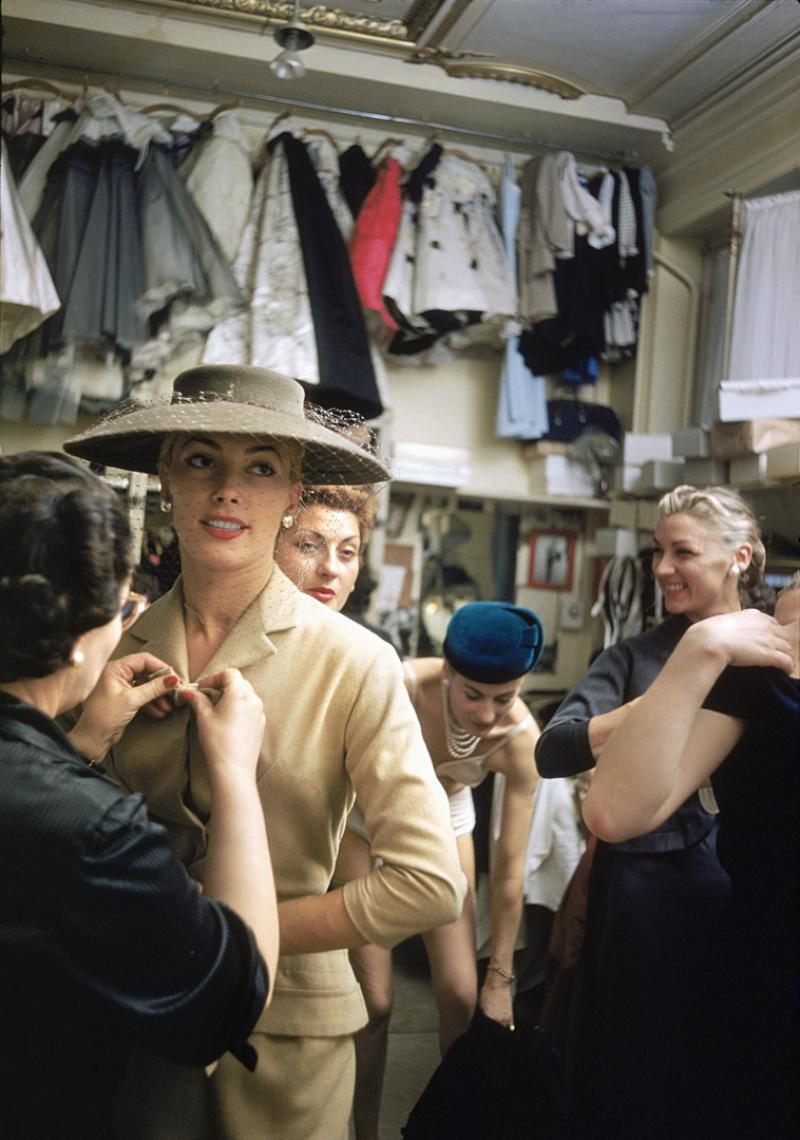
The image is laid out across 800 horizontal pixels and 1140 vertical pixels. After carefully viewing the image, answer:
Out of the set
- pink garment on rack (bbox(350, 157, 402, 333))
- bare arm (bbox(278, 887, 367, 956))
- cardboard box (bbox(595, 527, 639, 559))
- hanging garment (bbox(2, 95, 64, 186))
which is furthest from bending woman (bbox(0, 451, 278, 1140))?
pink garment on rack (bbox(350, 157, 402, 333))

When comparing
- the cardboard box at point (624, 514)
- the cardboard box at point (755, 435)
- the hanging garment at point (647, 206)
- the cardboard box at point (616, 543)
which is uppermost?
the hanging garment at point (647, 206)

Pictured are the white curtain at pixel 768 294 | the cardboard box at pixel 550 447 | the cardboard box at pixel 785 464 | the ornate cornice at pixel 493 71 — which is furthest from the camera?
the cardboard box at pixel 550 447

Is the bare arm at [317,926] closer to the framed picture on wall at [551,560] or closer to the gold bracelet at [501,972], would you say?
the gold bracelet at [501,972]

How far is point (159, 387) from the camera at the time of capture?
7.24 ft

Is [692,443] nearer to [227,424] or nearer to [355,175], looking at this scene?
[355,175]

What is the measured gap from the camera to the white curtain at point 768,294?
5.08 feet

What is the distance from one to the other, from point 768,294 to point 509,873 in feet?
3.77

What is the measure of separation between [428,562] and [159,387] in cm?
130

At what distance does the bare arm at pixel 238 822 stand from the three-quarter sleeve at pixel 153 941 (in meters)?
0.03

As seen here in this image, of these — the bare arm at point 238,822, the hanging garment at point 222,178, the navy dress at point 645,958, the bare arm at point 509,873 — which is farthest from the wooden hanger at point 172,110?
the bare arm at point 238,822

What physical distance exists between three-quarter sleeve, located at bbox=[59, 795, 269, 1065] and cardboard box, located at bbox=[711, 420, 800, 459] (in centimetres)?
136

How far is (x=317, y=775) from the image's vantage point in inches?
35.8

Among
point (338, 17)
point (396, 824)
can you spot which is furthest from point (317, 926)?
point (338, 17)

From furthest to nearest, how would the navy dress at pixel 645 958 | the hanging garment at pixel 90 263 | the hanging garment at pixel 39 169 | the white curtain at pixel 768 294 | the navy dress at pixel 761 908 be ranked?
the hanging garment at pixel 39 169
the hanging garment at pixel 90 263
the white curtain at pixel 768 294
the navy dress at pixel 645 958
the navy dress at pixel 761 908
